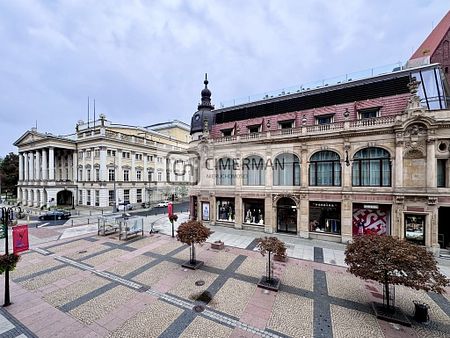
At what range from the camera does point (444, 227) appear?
1606cm

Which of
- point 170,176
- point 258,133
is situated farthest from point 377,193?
point 170,176

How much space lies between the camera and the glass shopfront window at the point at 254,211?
22141 millimetres

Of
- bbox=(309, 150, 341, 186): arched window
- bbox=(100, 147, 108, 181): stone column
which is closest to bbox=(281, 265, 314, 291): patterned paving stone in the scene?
bbox=(309, 150, 341, 186): arched window

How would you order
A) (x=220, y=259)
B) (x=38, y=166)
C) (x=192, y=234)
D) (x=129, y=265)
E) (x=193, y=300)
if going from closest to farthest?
(x=193, y=300) < (x=192, y=234) < (x=129, y=265) < (x=220, y=259) < (x=38, y=166)

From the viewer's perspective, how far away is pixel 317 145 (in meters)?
19.2

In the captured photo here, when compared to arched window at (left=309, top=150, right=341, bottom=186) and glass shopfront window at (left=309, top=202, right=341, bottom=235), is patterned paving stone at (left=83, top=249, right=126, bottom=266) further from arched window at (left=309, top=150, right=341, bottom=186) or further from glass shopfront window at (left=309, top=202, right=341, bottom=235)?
arched window at (left=309, top=150, right=341, bottom=186)

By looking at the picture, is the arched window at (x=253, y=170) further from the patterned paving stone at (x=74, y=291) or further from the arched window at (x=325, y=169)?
the patterned paving stone at (x=74, y=291)

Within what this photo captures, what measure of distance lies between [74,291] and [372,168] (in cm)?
2230

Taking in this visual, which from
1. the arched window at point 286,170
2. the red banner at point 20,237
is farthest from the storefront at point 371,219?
the red banner at point 20,237

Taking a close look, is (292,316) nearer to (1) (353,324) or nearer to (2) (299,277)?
(1) (353,324)

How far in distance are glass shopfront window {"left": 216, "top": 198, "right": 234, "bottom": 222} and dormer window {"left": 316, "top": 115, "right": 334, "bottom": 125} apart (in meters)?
12.5

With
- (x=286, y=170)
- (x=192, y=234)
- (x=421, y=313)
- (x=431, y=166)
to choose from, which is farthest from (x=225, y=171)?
(x=421, y=313)

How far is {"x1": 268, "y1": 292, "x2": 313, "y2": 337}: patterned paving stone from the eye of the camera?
7.52 m

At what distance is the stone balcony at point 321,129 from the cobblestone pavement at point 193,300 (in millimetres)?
10944
